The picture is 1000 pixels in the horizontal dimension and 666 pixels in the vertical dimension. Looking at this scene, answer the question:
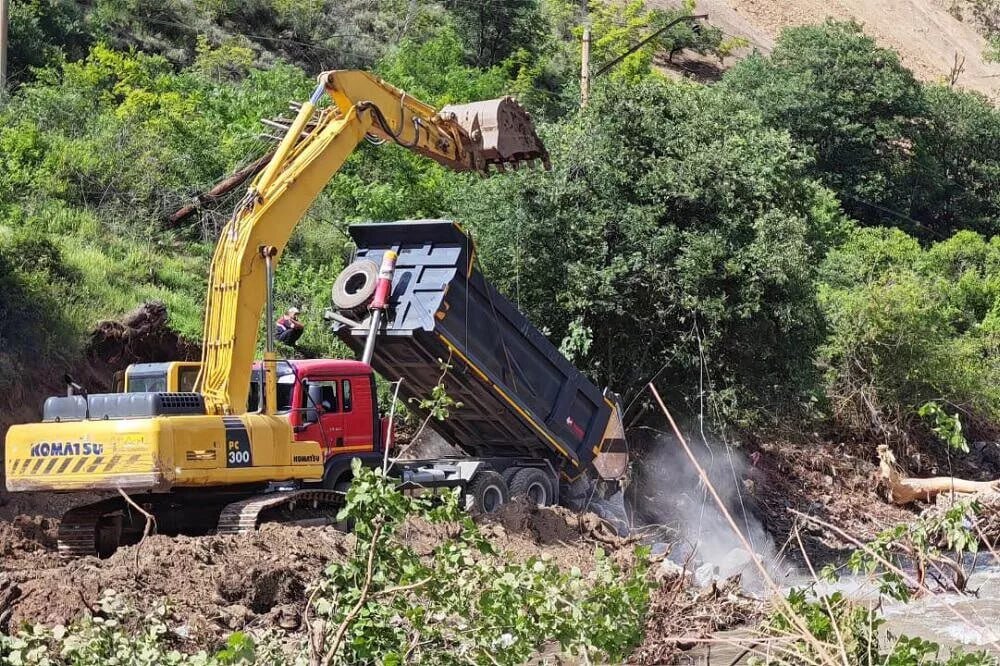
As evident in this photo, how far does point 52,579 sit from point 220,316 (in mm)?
3373

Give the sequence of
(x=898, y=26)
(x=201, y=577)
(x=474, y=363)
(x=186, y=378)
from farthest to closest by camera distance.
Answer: (x=898, y=26), (x=474, y=363), (x=186, y=378), (x=201, y=577)

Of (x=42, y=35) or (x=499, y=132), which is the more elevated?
(x=499, y=132)

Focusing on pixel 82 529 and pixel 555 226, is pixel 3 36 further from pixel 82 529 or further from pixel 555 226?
pixel 82 529

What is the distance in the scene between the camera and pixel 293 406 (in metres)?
13.6

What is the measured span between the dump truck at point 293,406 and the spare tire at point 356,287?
0.04 meters

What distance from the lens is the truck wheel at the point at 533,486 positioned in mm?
15617

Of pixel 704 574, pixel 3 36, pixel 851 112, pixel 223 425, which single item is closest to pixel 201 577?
pixel 223 425

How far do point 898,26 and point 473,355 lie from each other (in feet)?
207

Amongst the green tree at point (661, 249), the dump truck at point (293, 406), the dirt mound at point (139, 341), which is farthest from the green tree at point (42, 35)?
the dump truck at point (293, 406)

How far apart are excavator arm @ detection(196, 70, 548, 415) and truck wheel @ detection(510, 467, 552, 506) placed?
371 centimetres

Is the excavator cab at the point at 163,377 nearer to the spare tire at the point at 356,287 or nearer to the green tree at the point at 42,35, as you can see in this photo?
the spare tire at the point at 356,287

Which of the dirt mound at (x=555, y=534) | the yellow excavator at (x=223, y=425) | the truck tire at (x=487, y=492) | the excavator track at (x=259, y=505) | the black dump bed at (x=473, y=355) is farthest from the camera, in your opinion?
the truck tire at (x=487, y=492)

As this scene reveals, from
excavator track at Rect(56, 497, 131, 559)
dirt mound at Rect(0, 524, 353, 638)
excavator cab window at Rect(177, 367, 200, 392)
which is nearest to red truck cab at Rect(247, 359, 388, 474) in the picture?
excavator cab window at Rect(177, 367, 200, 392)

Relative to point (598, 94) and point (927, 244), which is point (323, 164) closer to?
point (598, 94)
